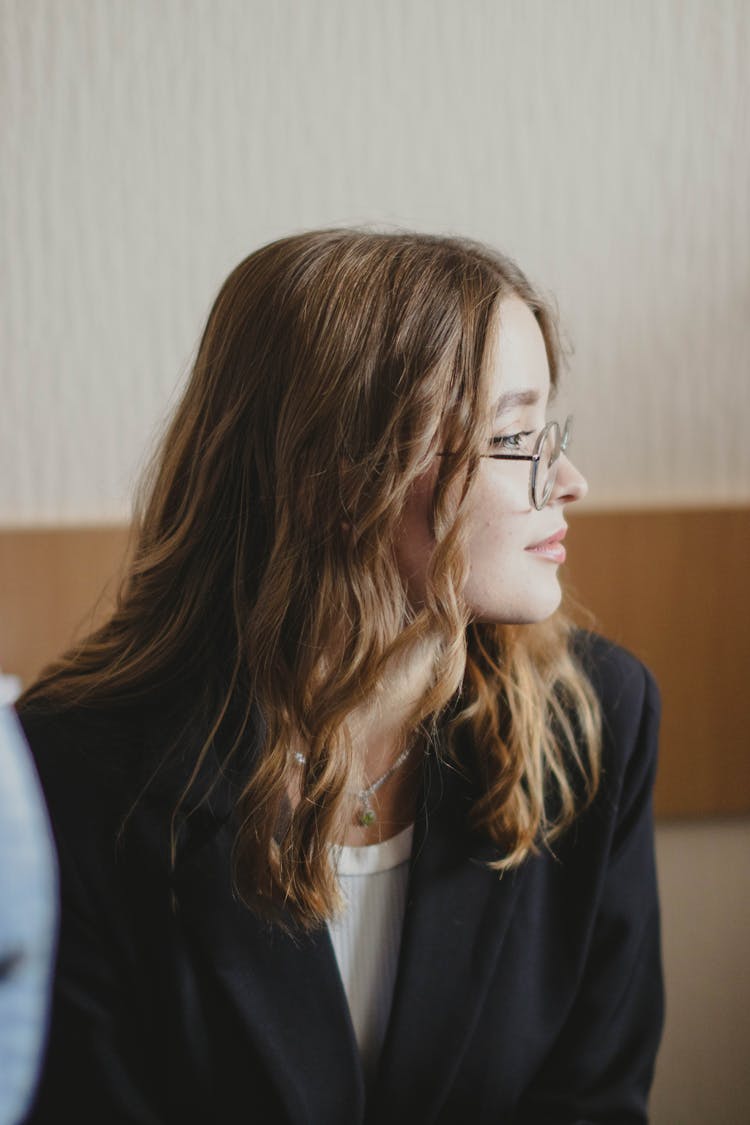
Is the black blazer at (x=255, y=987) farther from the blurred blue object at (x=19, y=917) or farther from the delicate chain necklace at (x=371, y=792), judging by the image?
the blurred blue object at (x=19, y=917)

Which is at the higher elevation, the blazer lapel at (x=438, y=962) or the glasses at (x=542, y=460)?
the glasses at (x=542, y=460)

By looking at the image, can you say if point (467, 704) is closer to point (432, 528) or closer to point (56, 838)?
point (432, 528)

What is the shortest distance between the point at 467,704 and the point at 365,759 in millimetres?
92

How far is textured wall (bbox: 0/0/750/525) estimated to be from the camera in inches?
34.6

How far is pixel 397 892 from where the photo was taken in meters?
0.74

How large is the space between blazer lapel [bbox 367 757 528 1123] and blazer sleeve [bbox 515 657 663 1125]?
0.11 m

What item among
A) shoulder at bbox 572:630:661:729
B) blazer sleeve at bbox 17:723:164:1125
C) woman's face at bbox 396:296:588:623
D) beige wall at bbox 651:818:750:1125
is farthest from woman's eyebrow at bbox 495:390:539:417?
beige wall at bbox 651:818:750:1125

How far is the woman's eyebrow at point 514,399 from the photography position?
0.66 meters

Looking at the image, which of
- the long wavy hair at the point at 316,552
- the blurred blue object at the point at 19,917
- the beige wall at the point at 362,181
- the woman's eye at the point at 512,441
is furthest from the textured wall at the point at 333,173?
the blurred blue object at the point at 19,917

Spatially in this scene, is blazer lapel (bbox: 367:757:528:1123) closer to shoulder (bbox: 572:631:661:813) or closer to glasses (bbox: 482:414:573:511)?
shoulder (bbox: 572:631:661:813)

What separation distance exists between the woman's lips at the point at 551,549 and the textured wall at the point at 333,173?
10.8 inches

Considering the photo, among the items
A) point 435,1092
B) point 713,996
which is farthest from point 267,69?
point 713,996

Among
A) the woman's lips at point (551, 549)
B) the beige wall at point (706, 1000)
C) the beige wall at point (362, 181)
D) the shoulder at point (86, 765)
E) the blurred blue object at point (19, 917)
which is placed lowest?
the beige wall at point (706, 1000)

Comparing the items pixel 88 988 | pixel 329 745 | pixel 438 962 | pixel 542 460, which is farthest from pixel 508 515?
A: pixel 88 988
